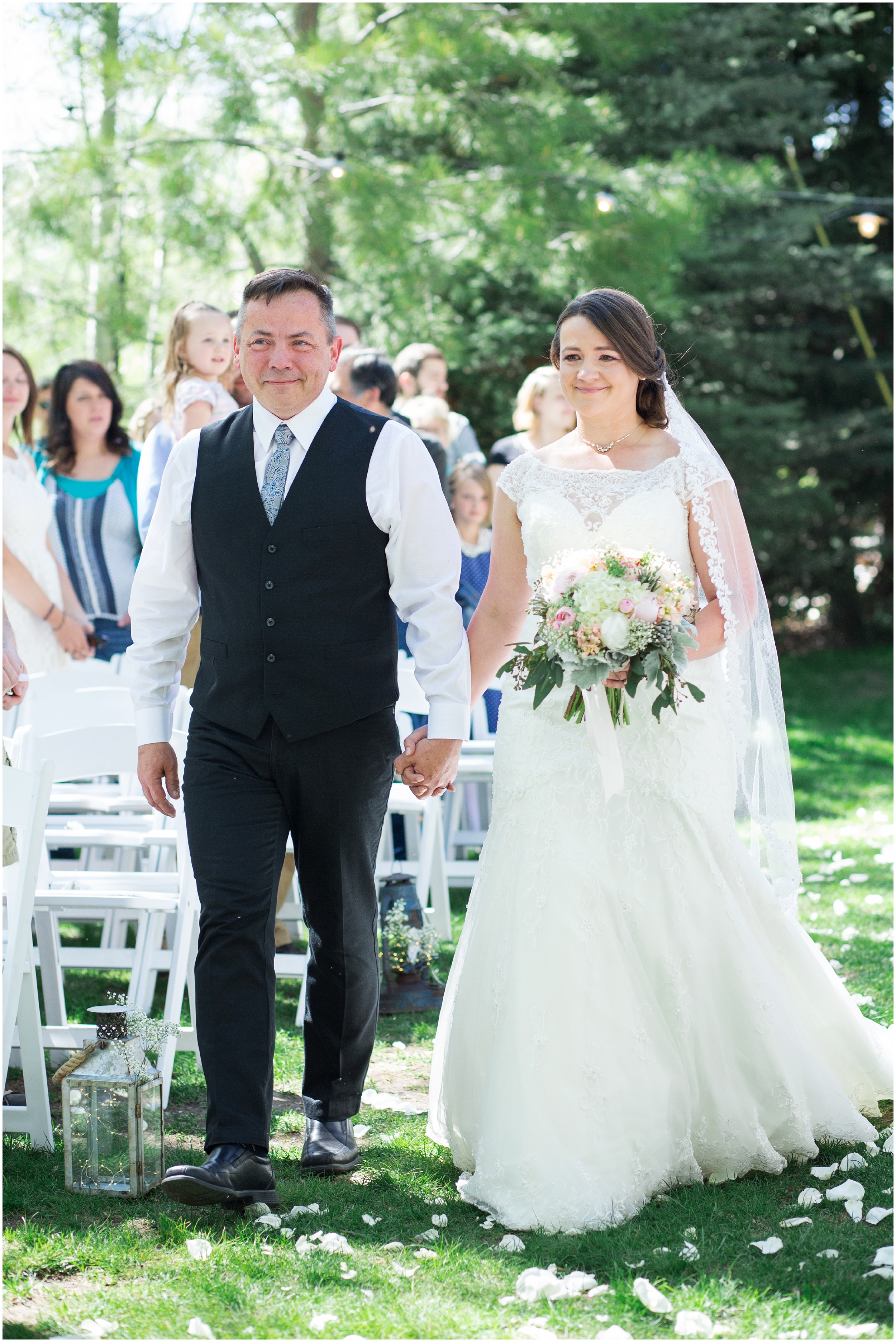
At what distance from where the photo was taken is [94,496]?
6500 mm

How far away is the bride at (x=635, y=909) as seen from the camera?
3.28 metres

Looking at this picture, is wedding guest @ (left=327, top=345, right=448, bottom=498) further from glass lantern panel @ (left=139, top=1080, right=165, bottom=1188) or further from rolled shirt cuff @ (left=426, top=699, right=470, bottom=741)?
glass lantern panel @ (left=139, top=1080, right=165, bottom=1188)

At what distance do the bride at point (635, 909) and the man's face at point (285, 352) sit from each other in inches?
27.7

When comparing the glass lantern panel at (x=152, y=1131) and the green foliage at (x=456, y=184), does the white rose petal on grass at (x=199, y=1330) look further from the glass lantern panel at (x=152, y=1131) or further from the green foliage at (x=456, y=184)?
the green foliage at (x=456, y=184)

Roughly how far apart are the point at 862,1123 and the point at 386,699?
166 centimetres

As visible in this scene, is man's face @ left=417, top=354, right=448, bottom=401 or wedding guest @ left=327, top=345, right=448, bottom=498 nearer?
wedding guest @ left=327, top=345, right=448, bottom=498

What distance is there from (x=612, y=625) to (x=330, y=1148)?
1.53m

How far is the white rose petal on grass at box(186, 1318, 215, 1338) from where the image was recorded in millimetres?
2617

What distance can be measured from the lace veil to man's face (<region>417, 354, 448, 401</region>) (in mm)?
3990

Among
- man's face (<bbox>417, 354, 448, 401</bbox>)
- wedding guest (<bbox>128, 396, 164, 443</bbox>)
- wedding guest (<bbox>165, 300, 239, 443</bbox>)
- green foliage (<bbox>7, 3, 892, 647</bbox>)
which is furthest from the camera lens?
green foliage (<bbox>7, 3, 892, 647</bbox>)

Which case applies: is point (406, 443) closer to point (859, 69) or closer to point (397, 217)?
point (397, 217)

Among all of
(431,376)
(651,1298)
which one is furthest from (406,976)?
(431,376)

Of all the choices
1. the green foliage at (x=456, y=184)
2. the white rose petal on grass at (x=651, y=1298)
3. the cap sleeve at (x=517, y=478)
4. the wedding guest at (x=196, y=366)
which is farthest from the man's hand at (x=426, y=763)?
the green foliage at (x=456, y=184)

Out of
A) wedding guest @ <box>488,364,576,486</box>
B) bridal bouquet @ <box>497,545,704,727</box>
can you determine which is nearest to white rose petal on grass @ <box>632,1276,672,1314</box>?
bridal bouquet @ <box>497,545,704,727</box>
